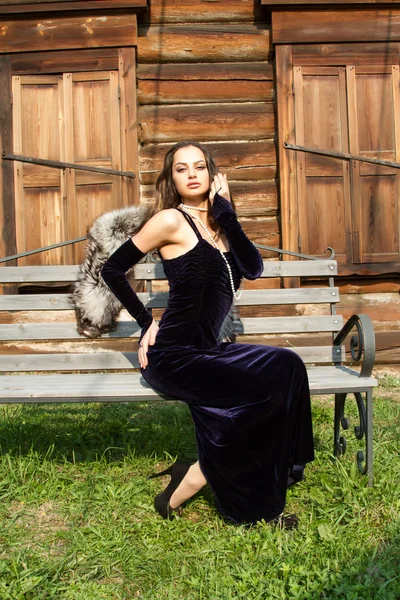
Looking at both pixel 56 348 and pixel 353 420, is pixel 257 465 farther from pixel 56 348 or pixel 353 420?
pixel 56 348

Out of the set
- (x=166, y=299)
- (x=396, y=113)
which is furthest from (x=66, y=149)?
(x=396, y=113)

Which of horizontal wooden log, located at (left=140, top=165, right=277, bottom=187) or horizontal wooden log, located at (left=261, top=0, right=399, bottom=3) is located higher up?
horizontal wooden log, located at (left=261, top=0, right=399, bottom=3)

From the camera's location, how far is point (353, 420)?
364cm

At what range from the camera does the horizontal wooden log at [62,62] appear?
16.8 feet

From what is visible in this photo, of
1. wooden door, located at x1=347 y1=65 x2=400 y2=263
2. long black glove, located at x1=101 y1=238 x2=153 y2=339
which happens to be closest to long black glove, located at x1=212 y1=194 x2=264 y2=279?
long black glove, located at x1=101 y1=238 x2=153 y2=339

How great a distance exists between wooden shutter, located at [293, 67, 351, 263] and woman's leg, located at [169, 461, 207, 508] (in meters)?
3.23

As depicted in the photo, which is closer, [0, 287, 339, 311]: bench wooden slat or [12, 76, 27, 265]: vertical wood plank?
[0, 287, 339, 311]: bench wooden slat

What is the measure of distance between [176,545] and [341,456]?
3.53 feet

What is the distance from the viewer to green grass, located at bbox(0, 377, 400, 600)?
186cm

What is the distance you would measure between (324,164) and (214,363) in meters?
3.40

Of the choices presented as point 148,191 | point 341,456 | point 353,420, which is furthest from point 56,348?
point 341,456

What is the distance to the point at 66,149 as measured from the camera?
5109 millimetres

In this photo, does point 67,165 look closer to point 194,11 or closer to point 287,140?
point 194,11

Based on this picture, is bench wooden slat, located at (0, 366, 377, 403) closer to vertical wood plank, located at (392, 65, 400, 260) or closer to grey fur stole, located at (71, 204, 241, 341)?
grey fur stole, located at (71, 204, 241, 341)
